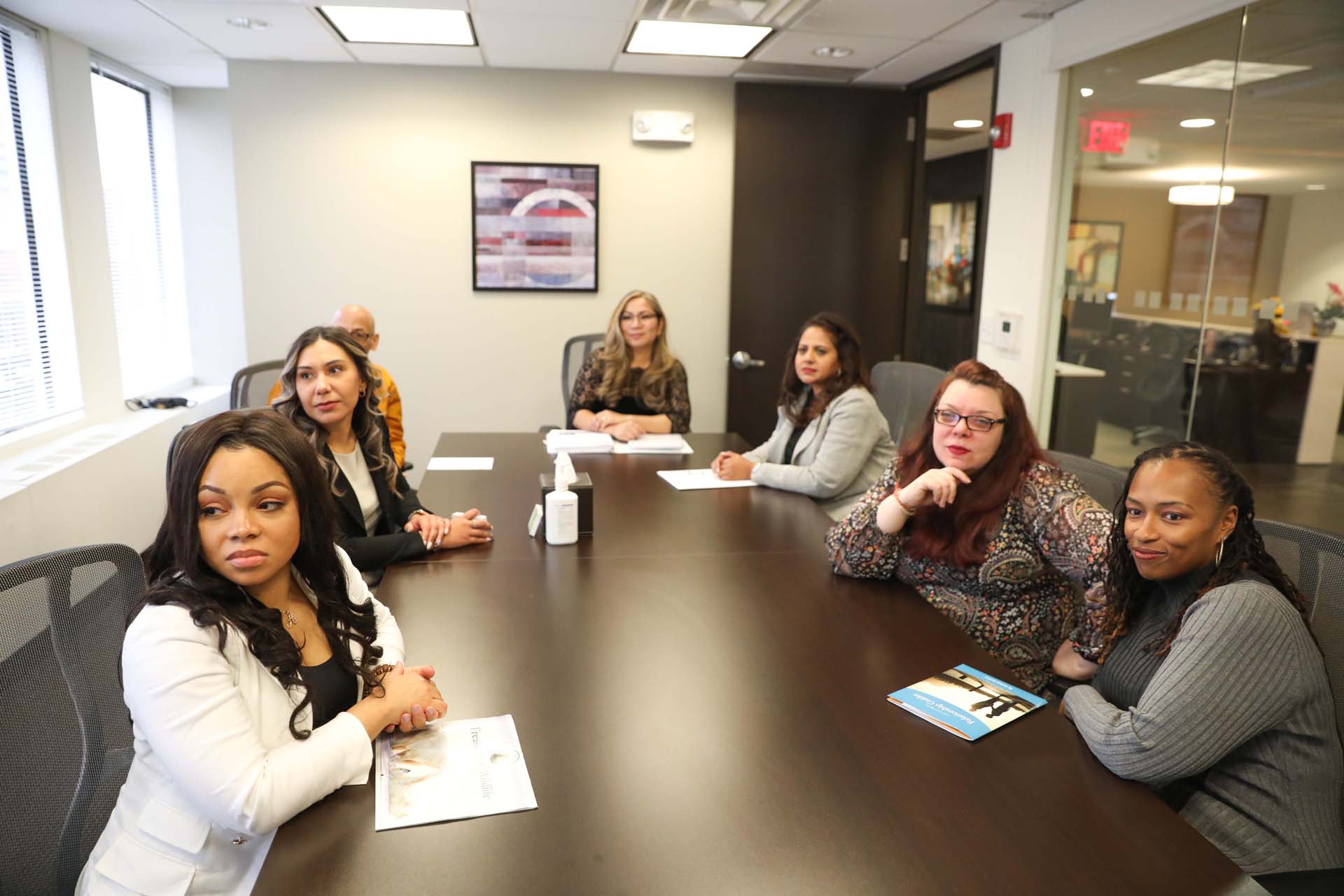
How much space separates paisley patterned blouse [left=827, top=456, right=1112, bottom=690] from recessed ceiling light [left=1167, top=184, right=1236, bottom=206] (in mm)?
1631

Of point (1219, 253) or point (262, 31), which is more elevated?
Answer: point (262, 31)

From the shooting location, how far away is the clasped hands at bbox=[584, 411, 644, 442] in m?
3.62

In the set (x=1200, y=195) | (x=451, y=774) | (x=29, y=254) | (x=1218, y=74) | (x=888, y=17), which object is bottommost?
(x=451, y=774)

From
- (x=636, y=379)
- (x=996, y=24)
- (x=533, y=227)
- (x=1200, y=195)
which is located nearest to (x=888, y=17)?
(x=996, y=24)

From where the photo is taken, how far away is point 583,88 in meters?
4.84

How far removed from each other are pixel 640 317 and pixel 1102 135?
6.52 feet

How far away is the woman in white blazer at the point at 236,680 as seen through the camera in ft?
3.68

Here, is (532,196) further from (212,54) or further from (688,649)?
(688,649)

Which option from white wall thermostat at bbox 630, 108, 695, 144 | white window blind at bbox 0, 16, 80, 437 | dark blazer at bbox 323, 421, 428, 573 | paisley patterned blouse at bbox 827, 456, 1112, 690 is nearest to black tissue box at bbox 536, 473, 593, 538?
dark blazer at bbox 323, 421, 428, 573

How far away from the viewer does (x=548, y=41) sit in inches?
163

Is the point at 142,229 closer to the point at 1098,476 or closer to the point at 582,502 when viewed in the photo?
the point at 582,502

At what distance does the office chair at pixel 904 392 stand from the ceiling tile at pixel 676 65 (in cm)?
176

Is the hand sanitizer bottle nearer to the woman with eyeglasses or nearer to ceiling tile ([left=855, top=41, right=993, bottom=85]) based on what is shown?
the woman with eyeglasses

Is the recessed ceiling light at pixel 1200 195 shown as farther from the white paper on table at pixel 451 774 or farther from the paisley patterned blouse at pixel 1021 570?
the white paper on table at pixel 451 774
